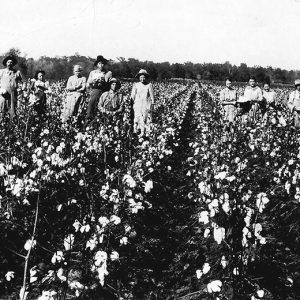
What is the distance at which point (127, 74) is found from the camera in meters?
40.2

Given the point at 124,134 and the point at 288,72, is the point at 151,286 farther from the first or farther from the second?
the point at 288,72

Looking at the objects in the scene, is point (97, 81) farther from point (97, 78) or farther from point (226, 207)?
point (226, 207)

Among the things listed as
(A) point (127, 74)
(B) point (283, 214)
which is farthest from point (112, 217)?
(A) point (127, 74)

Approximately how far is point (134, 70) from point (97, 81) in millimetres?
35281

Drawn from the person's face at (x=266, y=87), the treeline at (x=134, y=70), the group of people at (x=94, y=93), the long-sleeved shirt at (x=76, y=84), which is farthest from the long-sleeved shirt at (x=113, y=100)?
the treeline at (x=134, y=70)

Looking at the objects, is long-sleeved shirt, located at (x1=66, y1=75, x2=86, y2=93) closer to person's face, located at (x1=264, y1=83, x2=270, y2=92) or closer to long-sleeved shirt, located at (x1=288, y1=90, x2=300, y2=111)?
long-sleeved shirt, located at (x1=288, y1=90, x2=300, y2=111)

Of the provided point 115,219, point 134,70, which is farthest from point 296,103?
point 134,70

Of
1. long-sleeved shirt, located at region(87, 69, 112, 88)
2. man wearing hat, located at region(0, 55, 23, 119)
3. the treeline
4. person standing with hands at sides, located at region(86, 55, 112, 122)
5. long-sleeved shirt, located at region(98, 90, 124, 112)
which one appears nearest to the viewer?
long-sleeved shirt, located at region(98, 90, 124, 112)

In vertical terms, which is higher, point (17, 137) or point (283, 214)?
point (17, 137)

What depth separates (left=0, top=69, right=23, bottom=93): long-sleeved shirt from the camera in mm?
8117

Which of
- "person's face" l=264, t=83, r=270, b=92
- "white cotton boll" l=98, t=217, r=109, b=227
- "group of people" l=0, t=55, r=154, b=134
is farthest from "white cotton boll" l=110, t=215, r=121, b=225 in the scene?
"person's face" l=264, t=83, r=270, b=92

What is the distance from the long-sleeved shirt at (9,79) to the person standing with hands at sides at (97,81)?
56.3 inches

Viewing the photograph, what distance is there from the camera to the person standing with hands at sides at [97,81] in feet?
26.6

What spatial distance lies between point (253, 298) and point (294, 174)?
7.21 feet
